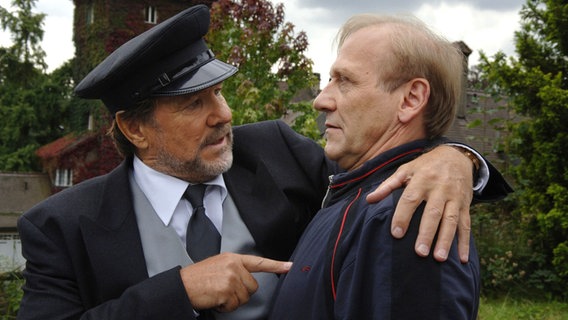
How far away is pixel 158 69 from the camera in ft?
8.41

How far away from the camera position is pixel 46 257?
235 cm

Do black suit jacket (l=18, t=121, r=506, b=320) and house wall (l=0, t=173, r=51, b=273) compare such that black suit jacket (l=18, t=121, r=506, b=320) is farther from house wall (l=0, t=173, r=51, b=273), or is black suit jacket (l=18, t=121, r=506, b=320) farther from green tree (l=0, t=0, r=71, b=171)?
green tree (l=0, t=0, r=71, b=171)

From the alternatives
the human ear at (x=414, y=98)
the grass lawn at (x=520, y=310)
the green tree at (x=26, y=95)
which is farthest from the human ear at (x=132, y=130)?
the green tree at (x=26, y=95)

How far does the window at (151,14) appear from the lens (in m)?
24.1

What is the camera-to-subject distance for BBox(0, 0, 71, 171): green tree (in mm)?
29859

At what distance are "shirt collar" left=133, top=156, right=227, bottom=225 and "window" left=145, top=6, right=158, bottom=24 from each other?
886 inches

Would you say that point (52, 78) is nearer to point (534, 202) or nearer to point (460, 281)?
point (534, 202)

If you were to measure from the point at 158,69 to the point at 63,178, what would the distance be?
2605 cm

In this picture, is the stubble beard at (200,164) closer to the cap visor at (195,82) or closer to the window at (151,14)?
the cap visor at (195,82)

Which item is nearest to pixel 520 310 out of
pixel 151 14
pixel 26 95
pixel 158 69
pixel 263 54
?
pixel 263 54

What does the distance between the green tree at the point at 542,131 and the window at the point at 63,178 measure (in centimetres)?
2107

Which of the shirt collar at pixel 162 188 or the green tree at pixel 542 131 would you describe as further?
the green tree at pixel 542 131

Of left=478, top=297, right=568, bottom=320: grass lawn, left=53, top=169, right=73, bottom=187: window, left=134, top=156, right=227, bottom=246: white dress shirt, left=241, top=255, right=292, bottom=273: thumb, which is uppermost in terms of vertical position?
left=134, top=156, right=227, bottom=246: white dress shirt

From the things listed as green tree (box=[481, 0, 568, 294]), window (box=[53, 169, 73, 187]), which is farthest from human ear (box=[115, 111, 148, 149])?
window (box=[53, 169, 73, 187])
